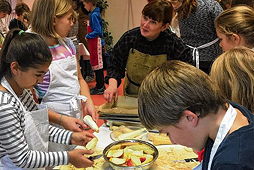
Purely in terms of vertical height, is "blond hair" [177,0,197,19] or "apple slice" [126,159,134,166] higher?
"blond hair" [177,0,197,19]

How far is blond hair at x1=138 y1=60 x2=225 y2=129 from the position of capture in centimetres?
90

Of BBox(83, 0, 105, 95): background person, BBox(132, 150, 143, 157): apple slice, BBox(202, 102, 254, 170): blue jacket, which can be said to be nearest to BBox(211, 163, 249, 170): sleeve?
BBox(202, 102, 254, 170): blue jacket

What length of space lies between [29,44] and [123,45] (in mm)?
866

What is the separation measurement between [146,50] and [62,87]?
0.58 meters

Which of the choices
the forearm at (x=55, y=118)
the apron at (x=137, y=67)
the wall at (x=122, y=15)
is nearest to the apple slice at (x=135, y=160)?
the forearm at (x=55, y=118)

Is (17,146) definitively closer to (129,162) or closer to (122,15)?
(129,162)

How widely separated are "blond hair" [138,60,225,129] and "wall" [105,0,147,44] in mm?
5430

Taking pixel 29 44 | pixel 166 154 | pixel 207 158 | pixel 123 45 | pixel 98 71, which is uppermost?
pixel 29 44

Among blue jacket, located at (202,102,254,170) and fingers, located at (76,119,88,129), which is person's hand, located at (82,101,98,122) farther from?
blue jacket, located at (202,102,254,170)

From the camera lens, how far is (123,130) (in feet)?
5.57

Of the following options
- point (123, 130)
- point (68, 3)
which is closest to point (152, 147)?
point (123, 130)

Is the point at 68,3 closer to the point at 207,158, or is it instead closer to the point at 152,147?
the point at 152,147

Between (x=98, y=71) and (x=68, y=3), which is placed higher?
(x=68, y=3)

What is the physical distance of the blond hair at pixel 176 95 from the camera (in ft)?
2.96
